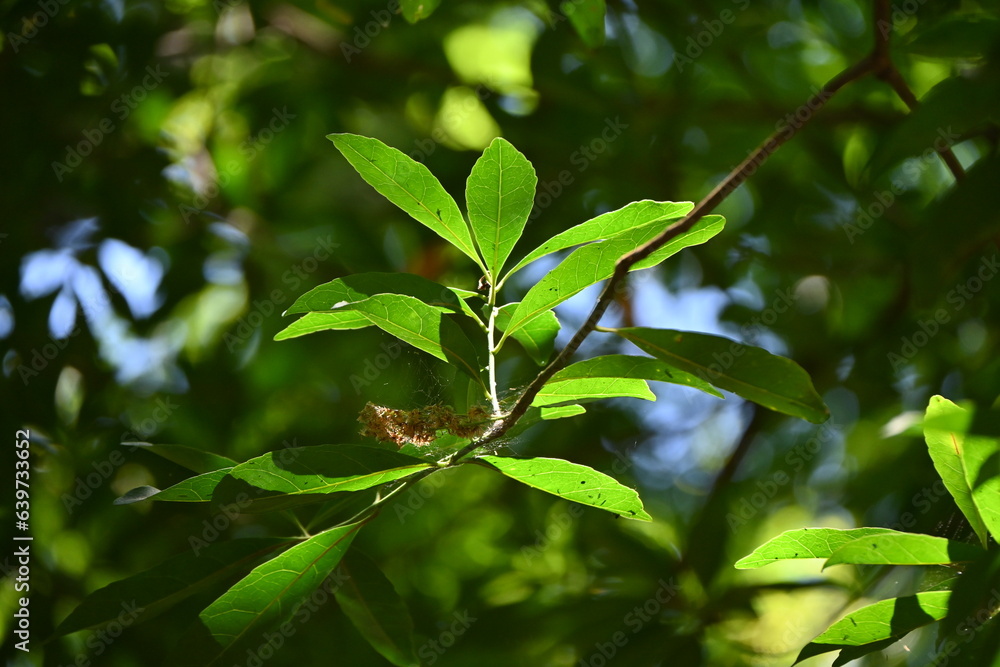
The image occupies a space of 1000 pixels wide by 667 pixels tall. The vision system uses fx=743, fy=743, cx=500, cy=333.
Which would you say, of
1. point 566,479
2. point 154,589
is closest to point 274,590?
point 154,589

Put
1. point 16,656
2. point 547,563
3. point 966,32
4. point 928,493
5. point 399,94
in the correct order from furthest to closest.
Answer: point 399,94, point 547,563, point 16,656, point 928,493, point 966,32

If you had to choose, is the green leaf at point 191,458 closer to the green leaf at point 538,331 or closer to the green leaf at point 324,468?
the green leaf at point 324,468

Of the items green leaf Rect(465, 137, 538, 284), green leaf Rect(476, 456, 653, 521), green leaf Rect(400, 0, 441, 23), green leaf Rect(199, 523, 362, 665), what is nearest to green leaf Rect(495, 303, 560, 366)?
→ green leaf Rect(465, 137, 538, 284)

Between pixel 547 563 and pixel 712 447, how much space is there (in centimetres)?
66

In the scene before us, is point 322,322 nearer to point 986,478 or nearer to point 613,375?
point 613,375

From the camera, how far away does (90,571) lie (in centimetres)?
158

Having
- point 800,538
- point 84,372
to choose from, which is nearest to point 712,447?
point 800,538

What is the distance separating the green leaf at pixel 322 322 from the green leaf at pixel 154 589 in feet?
0.84

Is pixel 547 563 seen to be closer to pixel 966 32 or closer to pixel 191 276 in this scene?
pixel 191 276

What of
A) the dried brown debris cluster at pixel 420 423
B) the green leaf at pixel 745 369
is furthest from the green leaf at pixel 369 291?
the green leaf at pixel 745 369

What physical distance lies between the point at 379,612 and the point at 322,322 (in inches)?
15.4

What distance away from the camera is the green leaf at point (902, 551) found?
667 millimetres

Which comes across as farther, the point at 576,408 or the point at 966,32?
the point at 966,32

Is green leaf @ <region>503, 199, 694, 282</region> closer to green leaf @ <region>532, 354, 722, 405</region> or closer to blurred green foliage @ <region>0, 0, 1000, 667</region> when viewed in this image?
green leaf @ <region>532, 354, 722, 405</region>
